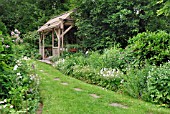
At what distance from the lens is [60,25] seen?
11.6m

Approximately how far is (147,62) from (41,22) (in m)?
17.4

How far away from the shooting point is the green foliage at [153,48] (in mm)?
5891

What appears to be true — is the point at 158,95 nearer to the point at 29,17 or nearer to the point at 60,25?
the point at 60,25

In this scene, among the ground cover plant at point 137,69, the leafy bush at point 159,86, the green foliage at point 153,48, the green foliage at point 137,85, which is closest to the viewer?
the leafy bush at point 159,86

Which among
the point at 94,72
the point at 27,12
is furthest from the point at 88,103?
the point at 27,12

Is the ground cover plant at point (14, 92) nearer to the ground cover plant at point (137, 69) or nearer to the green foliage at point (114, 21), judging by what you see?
the ground cover plant at point (137, 69)

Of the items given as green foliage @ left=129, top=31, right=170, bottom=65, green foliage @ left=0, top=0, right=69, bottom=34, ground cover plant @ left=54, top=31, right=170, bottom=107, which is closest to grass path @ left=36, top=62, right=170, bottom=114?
ground cover plant @ left=54, top=31, right=170, bottom=107

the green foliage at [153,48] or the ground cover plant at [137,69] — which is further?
the green foliage at [153,48]

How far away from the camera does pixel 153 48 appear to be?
6.09 meters

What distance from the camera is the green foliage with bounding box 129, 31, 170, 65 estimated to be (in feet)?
19.3

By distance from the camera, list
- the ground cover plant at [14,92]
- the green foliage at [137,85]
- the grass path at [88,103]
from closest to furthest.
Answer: the ground cover plant at [14,92] → the grass path at [88,103] → the green foliage at [137,85]

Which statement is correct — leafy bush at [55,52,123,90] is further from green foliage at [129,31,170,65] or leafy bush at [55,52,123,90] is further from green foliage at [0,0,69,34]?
green foliage at [0,0,69,34]

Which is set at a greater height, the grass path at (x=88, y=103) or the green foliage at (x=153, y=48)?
the green foliage at (x=153, y=48)

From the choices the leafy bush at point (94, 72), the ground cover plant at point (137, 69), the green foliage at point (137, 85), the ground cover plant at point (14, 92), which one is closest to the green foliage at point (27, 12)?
the leafy bush at point (94, 72)
